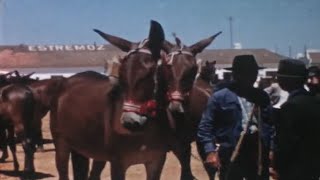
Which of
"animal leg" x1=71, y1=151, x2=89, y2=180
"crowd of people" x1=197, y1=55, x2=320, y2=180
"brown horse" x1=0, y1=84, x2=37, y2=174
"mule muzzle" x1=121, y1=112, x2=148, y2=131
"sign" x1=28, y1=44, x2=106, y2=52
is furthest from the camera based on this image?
"sign" x1=28, y1=44, x2=106, y2=52

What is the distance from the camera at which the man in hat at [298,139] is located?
448 cm

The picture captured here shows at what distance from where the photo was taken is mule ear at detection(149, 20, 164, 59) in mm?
5824

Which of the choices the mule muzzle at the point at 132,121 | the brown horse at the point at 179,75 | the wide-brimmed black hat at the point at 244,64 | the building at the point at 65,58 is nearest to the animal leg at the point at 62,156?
the brown horse at the point at 179,75

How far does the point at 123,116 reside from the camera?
17.9 feet

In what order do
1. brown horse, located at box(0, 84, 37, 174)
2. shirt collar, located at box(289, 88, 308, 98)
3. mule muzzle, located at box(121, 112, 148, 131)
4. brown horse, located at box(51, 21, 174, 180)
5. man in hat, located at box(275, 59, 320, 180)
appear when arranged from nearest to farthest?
man in hat, located at box(275, 59, 320, 180), shirt collar, located at box(289, 88, 308, 98), mule muzzle, located at box(121, 112, 148, 131), brown horse, located at box(51, 21, 174, 180), brown horse, located at box(0, 84, 37, 174)

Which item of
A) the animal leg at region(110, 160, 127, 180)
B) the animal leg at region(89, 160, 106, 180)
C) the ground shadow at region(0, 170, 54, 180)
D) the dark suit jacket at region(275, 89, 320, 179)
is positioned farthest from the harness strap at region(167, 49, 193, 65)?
the ground shadow at region(0, 170, 54, 180)

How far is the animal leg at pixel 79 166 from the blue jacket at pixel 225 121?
3.05m

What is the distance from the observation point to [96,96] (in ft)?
22.3

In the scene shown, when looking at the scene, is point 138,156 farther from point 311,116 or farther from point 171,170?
point 171,170

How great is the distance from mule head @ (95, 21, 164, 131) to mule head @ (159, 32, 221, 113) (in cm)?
27

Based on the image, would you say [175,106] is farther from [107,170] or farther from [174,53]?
[107,170]

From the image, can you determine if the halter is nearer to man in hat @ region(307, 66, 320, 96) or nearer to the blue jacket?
the blue jacket

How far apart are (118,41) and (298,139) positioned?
246cm

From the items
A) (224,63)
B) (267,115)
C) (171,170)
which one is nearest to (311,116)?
(267,115)
